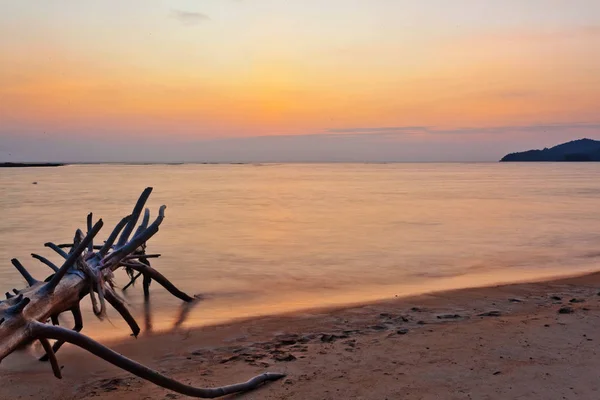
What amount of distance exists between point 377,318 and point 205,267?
5847mm

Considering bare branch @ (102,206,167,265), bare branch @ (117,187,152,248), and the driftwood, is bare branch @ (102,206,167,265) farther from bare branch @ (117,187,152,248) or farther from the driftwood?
bare branch @ (117,187,152,248)

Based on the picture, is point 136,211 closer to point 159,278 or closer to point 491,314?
point 159,278

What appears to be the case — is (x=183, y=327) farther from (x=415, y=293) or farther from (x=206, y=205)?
Answer: (x=206, y=205)

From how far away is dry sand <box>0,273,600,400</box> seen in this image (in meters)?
4.02

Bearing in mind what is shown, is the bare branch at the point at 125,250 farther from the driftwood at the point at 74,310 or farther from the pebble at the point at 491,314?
the pebble at the point at 491,314

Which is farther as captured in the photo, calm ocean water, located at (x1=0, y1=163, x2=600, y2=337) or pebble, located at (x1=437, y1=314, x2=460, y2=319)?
calm ocean water, located at (x1=0, y1=163, x2=600, y2=337)

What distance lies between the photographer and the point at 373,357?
4.79 meters

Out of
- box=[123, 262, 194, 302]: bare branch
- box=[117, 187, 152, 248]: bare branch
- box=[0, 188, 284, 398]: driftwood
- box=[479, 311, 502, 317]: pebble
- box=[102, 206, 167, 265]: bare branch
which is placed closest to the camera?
box=[0, 188, 284, 398]: driftwood

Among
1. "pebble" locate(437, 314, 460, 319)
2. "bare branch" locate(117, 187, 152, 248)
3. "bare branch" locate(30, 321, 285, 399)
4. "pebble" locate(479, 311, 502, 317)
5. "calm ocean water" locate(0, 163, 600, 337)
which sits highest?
"bare branch" locate(117, 187, 152, 248)

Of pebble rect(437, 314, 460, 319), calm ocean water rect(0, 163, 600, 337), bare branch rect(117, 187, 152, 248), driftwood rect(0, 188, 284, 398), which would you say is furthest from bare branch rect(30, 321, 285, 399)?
pebble rect(437, 314, 460, 319)

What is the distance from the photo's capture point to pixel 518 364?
434cm

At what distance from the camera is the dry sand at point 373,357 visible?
13.2ft

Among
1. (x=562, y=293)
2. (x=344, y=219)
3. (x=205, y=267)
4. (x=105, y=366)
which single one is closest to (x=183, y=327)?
(x=105, y=366)

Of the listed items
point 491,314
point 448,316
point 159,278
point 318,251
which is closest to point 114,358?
point 448,316
